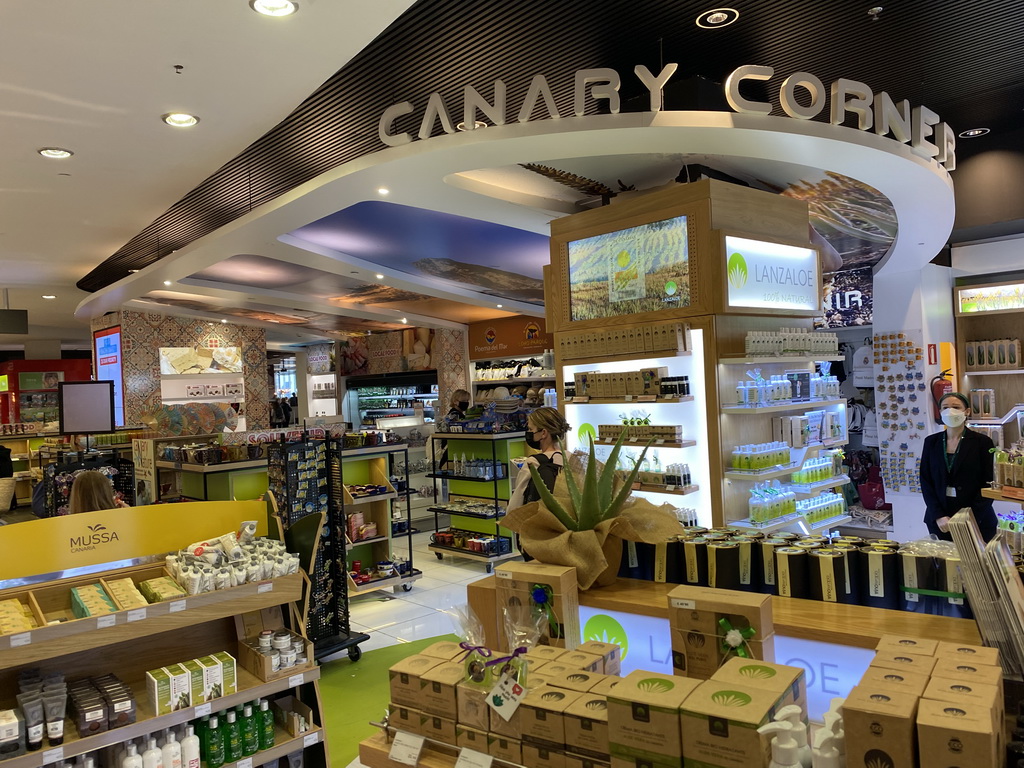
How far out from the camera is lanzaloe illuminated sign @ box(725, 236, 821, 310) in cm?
512

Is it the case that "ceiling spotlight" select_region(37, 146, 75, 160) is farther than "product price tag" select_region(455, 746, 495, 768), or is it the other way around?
"ceiling spotlight" select_region(37, 146, 75, 160)

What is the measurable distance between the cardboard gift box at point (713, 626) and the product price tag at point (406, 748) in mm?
681

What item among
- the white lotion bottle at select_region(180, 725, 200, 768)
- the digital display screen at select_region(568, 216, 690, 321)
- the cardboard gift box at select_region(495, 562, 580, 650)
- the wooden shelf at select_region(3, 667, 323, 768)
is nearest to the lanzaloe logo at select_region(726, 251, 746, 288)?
the digital display screen at select_region(568, 216, 690, 321)

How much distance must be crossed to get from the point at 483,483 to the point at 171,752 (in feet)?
17.5

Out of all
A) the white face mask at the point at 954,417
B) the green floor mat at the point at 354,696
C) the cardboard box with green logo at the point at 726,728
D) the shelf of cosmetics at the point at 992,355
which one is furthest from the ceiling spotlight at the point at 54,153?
the shelf of cosmetics at the point at 992,355

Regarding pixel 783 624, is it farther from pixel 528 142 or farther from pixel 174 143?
pixel 174 143

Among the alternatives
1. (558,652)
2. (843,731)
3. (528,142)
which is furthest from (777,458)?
(843,731)

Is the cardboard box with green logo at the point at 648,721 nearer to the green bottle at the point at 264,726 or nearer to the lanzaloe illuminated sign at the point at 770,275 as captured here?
the green bottle at the point at 264,726

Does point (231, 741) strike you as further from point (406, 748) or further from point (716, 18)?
point (716, 18)

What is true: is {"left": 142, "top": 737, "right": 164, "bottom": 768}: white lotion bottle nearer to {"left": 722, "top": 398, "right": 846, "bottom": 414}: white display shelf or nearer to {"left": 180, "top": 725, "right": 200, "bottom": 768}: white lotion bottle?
{"left": 180, "top": 725, "right": 200, "bottom": 768}: white lotion bottle

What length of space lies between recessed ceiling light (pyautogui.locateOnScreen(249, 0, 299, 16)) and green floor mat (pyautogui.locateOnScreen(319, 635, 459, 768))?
11.7ft

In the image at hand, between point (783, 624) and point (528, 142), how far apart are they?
343 cm

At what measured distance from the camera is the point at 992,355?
817cm

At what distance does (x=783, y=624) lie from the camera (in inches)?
76.6
